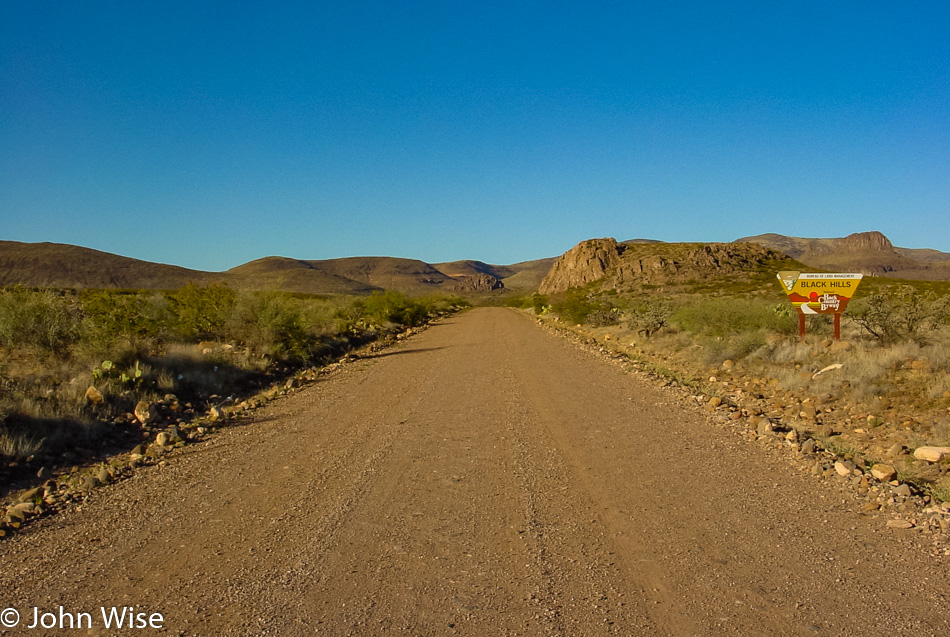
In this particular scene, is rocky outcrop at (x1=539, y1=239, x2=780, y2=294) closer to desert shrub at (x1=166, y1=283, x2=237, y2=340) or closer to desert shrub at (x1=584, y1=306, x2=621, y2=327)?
desert shrub at (x1=584, y1=306, x2=621, y2=327)

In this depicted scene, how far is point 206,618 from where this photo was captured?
397 cm

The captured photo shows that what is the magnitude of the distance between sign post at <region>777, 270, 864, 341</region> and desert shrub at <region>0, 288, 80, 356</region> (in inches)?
656

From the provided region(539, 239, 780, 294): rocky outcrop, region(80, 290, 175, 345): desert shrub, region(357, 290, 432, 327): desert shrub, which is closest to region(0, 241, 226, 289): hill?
region(357, 290, 432, 327): desert shrub

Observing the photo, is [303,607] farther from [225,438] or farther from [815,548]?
[225,438]

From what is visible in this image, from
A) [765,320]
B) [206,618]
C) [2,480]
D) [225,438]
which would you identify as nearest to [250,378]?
[225,438]

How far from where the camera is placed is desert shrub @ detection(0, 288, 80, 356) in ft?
42.7

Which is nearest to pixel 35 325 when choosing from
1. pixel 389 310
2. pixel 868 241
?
pixel 389 310

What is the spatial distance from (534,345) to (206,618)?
66.8 feet

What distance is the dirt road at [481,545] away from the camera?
3.96m

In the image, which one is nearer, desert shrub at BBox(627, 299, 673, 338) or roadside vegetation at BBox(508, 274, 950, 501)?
roadside vegetation at BBox(508, 274, 950, 501)

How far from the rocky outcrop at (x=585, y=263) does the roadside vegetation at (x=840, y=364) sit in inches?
3571

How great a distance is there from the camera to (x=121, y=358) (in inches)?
514

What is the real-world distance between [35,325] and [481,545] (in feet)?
41.3

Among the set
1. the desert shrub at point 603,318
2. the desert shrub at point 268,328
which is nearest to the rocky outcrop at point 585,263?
the desert shrub at point 603,318
